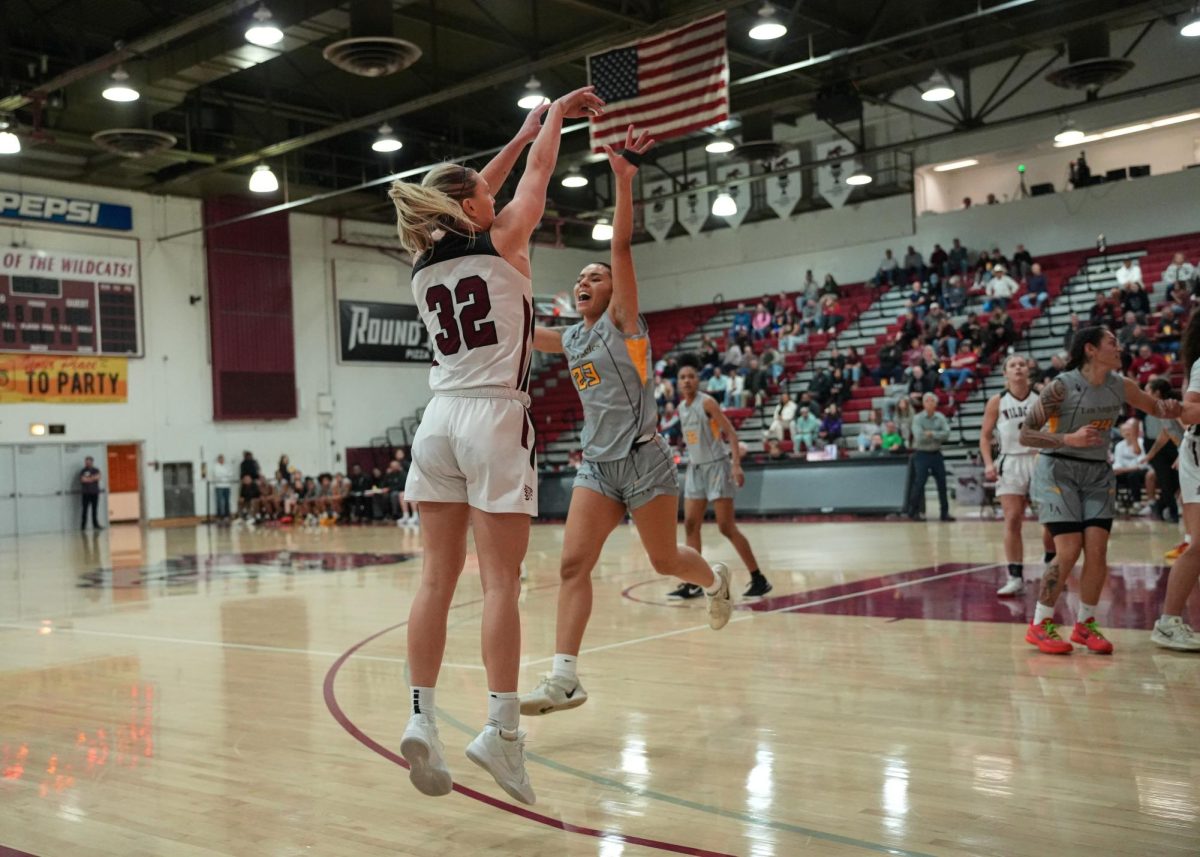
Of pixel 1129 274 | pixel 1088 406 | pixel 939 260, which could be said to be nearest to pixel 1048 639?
pixel 1088 406

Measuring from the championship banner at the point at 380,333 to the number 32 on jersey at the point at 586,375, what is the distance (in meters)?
26.3

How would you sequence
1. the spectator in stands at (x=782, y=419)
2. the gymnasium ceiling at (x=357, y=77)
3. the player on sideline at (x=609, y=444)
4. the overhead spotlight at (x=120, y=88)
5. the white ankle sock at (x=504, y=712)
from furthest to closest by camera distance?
1. the spectator in stands at (x=782, y=419)
2. the gymnasium ceiling at (x=357, y=77)
3. the overhead spotlight at (x=120, y=88)
4. the player on sideline at (x=609, y=444)
5. the white ankle sock at (x=504, y=712)

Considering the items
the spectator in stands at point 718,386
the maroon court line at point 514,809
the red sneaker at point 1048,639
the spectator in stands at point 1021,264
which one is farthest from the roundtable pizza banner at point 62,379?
the red sneaker at point 1048,639

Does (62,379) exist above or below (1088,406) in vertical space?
above

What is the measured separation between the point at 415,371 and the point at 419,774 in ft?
101

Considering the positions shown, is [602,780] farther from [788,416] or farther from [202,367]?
[202,367]

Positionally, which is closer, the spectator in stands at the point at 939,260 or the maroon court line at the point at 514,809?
the maroon court line at the point at 514,809

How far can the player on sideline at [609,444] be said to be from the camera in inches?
196

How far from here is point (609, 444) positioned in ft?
17.4

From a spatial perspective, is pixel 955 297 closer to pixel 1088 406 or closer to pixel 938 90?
pixel 938 90

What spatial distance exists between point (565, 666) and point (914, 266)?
2551cm

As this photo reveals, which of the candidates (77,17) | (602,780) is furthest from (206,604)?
(77,17)

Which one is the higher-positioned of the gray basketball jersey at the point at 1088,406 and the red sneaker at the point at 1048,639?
the gray basketball jersey at the point at 1088,406

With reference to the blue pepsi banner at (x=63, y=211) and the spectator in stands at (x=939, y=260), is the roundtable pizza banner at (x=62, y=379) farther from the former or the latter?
the spectator in stands at (x=939, y=260)
